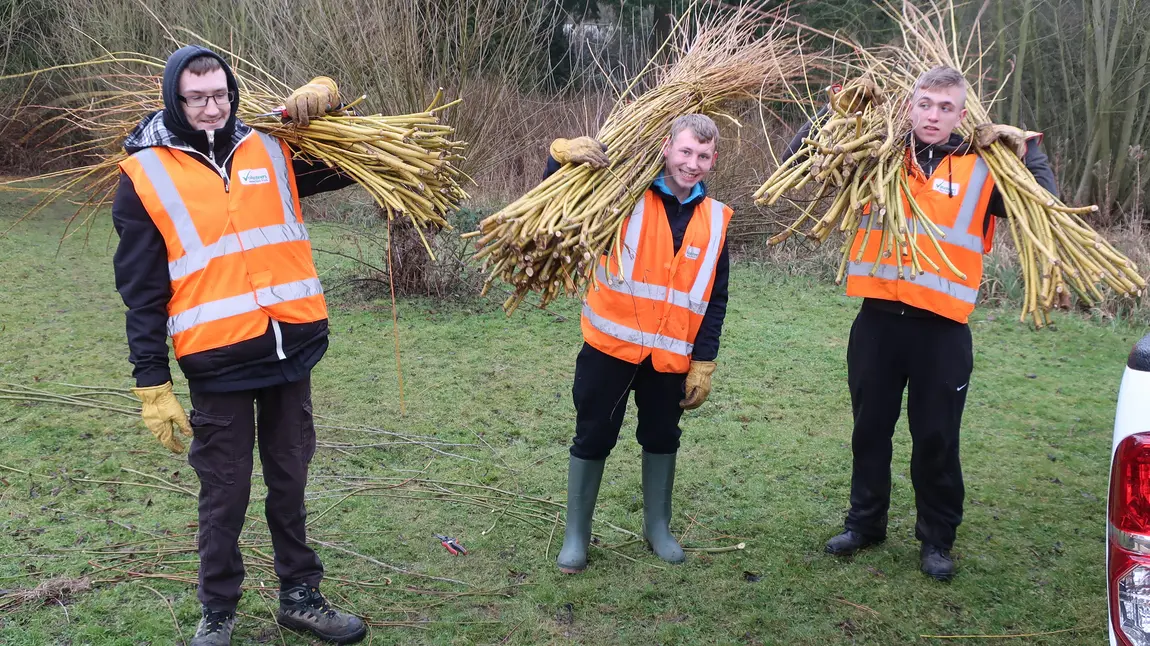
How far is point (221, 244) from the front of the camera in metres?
2.67

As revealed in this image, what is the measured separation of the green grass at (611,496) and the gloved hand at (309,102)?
1.63 m

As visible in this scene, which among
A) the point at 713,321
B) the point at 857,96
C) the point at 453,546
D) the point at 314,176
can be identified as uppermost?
the point at 857,96

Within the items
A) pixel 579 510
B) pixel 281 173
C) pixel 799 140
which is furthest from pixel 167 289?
pixel 799 140

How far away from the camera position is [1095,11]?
879 cm

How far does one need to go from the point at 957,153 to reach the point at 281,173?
2243 mm

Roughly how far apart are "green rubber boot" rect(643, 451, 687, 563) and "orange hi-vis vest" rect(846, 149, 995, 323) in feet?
3.18

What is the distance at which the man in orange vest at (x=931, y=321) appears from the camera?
304 cm

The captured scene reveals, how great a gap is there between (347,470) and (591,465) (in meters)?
1.49

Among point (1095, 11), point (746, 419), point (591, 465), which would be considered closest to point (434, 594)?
point (591, 465)

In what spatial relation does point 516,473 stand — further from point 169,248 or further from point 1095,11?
point 1095,11

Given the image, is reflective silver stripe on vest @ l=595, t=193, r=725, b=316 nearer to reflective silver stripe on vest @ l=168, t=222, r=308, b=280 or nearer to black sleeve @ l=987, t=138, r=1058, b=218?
black sleeve @ l=987, t=138, r=1058, b=218

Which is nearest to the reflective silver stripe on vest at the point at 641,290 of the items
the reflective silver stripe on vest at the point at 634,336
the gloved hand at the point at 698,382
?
the reflective silver stripe on vest at the point at 634,336

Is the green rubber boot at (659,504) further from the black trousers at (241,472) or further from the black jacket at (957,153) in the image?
the black trousers at (241,472)

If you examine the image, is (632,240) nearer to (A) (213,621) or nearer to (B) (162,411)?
(B) (162,411)
